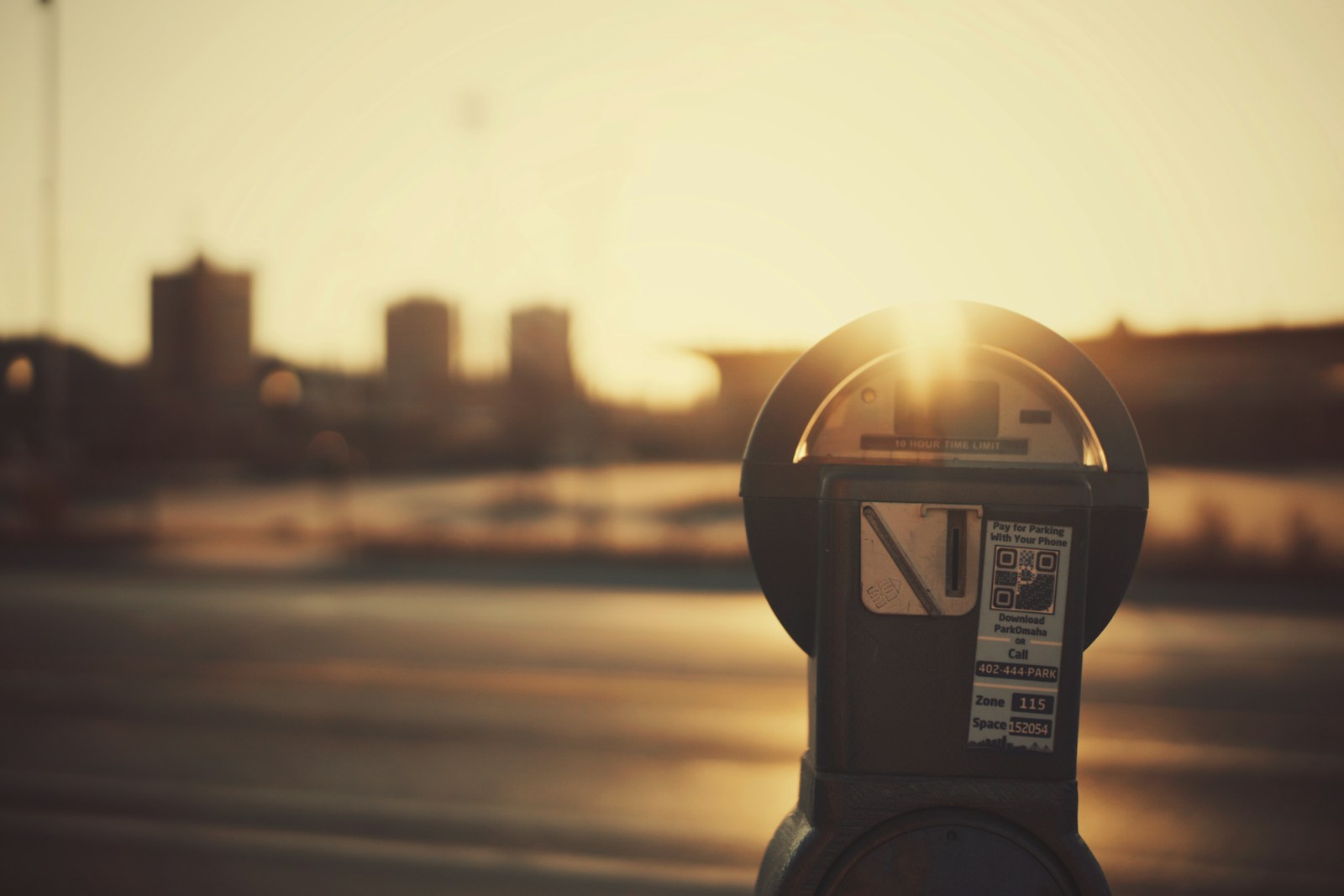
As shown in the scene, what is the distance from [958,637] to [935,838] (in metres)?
0.27

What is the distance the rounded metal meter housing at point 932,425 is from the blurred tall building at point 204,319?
1761cm

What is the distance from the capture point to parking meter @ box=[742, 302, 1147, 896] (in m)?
1.37

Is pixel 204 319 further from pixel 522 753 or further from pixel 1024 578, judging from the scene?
pixel 1024 578

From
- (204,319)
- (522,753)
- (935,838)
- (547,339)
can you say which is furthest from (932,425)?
(204,319)

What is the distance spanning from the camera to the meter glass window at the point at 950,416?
1.44m

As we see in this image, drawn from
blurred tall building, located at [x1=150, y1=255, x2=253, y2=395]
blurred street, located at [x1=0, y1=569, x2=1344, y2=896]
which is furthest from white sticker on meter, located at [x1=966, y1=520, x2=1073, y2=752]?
blurred tall building, located at [x1=150, y1=255, x2=253, y2=395]

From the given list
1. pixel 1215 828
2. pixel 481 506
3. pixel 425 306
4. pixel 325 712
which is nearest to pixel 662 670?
pixel 325 712

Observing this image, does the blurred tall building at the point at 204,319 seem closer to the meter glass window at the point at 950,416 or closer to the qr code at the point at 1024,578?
the meter glass window at the point at 950,416

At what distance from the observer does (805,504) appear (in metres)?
1.42

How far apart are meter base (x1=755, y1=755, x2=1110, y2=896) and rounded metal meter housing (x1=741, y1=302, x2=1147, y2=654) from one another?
219 mm

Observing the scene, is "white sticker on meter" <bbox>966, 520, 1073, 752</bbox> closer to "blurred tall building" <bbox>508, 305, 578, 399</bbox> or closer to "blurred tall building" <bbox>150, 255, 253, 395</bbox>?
"blurred tall building" <bbox>508, 305, 578, 399</bbox>

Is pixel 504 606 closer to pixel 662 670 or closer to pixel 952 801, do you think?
pixel 662 670

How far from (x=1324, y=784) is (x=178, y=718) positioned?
17.4ft

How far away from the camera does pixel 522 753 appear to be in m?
4.65
